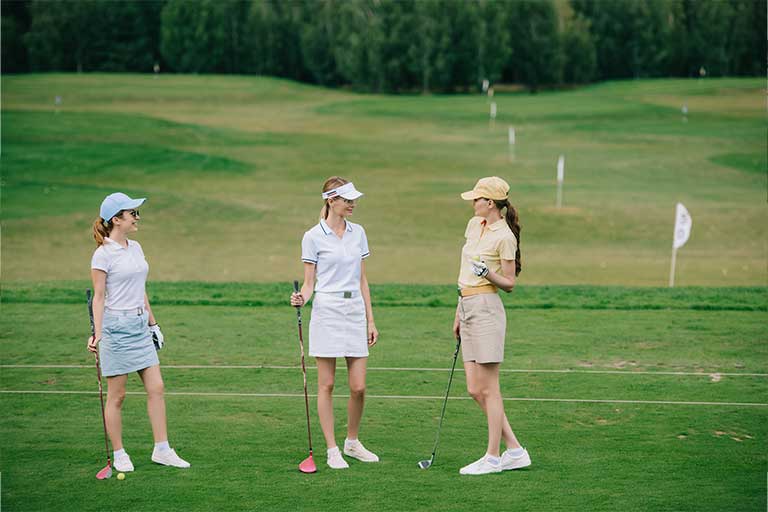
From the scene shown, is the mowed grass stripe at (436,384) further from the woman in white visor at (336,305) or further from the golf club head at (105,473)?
the golf club head at (105,473)

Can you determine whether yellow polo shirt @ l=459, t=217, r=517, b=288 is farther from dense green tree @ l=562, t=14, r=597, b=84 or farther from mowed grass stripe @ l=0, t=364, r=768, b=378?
dense green tree @ l=562, t=14, r=597, b=84

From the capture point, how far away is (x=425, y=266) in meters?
21.3

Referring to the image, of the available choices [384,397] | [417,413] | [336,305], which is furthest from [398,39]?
[336,305]

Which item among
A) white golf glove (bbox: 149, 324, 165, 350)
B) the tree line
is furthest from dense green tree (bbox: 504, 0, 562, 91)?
white golf glove (bbox: 149, 324, 165, 350)

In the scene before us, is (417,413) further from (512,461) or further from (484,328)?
(484,328)

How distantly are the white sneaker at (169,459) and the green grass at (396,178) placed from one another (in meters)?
12.2

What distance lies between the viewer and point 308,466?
7246mm

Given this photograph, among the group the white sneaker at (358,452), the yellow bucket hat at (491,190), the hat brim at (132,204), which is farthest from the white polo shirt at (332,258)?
the hat brim at (132,204)

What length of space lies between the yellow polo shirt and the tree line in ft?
220

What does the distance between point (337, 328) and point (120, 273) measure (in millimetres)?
1612

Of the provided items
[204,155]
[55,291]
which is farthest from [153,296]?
[204,155]

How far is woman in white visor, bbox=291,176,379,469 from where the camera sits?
7480 millimetres

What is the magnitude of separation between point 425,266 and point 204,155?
59.7ft

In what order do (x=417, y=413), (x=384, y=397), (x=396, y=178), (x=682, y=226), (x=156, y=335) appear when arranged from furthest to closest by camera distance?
(x=396, y=178) → (x=682, y=226) → (x=384, y=397) → (x=417, y=413) → (x=156, y=335)
